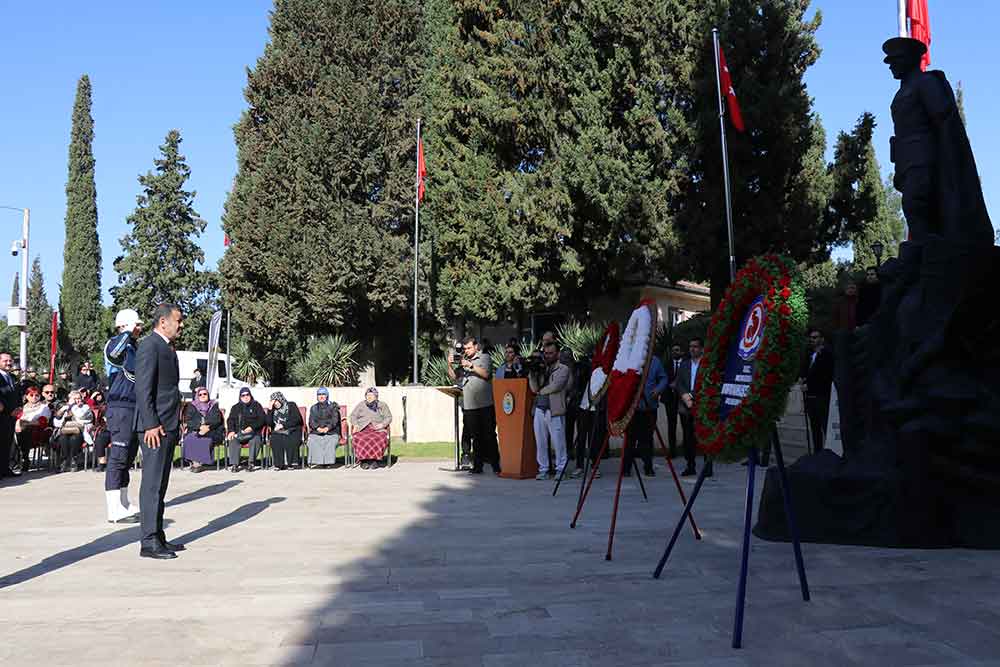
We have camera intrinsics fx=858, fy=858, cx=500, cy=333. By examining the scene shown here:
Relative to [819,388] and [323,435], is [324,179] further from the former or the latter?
[819,388]

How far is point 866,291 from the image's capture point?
11.2m

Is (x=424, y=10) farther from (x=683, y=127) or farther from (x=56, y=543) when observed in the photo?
(x=56, y=543)

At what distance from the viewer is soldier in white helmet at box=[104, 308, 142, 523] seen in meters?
8.20

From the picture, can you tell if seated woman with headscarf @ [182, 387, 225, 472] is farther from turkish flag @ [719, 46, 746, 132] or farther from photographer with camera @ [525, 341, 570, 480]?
turkish flag @ [719, 46, 746, 132]

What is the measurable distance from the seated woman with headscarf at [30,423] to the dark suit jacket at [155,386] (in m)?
8.75

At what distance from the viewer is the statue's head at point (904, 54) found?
25.2 feet

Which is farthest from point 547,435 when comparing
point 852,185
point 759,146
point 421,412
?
point 852,185

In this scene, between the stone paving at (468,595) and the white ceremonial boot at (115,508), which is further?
the white ceremonial boot at (115,508)

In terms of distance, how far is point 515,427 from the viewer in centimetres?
1228

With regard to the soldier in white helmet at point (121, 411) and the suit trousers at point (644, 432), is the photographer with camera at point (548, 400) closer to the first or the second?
the suit trousers at point (644, 432)

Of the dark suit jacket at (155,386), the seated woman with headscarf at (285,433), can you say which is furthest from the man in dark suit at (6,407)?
the dark suit jacket at (155,386)

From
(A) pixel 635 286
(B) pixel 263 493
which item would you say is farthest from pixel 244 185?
(B) pixel 263 493

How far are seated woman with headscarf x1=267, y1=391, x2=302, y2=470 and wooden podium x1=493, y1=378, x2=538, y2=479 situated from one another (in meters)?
4.33

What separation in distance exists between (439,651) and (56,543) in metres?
4.88
